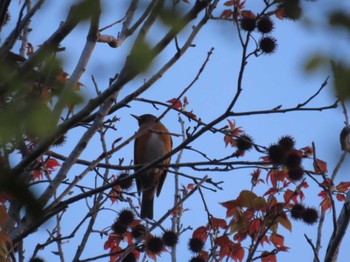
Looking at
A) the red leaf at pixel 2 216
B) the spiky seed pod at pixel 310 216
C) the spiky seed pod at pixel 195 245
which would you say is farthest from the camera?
the spiky seed pod at pixel 195 245

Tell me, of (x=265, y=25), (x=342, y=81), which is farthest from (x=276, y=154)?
(x=342, y=81)

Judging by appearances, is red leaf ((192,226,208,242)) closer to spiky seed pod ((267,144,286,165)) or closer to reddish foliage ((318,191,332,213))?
reddish foliage ((318,191,332,213))

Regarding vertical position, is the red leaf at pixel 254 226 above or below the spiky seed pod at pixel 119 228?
above

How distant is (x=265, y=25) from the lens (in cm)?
351

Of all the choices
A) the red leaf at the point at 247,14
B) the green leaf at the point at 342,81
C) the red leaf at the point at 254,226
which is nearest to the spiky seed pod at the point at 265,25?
the red leaf at the point at 247,14

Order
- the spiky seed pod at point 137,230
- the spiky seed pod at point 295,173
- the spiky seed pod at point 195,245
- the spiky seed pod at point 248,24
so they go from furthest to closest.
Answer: the spiky seed pod at point 195,245 → the spiky seed pod at point 137,230 → the spiky seed pod at point 295,173 → the spiky seed pod at point 248,24

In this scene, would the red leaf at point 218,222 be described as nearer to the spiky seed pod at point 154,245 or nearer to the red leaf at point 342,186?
the spiky seed pod at point 154,245

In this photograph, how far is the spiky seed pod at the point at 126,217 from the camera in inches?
158

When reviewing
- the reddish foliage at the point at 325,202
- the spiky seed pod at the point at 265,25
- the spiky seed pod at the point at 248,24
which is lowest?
the reddish foliage at the point at 325,202

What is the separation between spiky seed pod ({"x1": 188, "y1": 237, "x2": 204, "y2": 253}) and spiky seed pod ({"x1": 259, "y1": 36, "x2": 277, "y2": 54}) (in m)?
1.41

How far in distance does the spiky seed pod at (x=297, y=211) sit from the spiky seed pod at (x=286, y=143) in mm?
403

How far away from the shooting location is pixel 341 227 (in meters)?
2.49

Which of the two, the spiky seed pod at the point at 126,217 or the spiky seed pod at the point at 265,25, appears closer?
the spiky seed pod at the point at 265,25

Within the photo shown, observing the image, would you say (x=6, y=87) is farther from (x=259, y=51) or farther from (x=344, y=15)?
(x=259, y=51)
